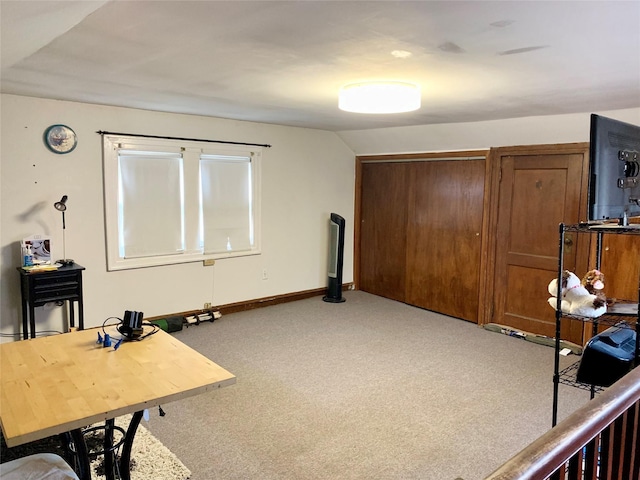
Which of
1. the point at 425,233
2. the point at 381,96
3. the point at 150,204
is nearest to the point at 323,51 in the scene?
the point at 381,96

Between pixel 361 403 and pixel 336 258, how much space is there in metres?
2.71

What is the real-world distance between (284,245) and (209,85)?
9.09ft

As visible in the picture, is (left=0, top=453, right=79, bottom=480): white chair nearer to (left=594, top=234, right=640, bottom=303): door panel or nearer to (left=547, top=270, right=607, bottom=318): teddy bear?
(left=547, top=270, right=607, bottom=318): teddy bear

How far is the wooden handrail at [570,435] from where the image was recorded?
87 centimetres

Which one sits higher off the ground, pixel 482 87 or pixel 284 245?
pixel 482 87

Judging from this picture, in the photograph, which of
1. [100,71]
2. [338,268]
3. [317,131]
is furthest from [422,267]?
[100,71]

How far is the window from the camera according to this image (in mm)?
4320

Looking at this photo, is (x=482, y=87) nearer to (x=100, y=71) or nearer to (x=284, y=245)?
(x=100, y=71)

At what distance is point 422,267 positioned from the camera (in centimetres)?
547

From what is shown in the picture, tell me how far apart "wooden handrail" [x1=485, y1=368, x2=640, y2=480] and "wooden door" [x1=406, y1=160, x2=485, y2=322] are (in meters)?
3.77

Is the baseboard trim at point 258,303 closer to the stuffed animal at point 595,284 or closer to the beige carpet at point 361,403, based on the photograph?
the beige carpet at point 361,403

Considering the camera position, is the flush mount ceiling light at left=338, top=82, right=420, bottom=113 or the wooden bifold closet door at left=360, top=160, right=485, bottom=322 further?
the wooden bifold closet door at left=360, top=160, right=485, bottom=322

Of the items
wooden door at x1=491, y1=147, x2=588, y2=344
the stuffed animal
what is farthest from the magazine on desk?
wooden door at x1=491, y1=147, x2=588, y2=344

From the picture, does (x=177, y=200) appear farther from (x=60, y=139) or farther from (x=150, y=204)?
(x=60, y=139)
